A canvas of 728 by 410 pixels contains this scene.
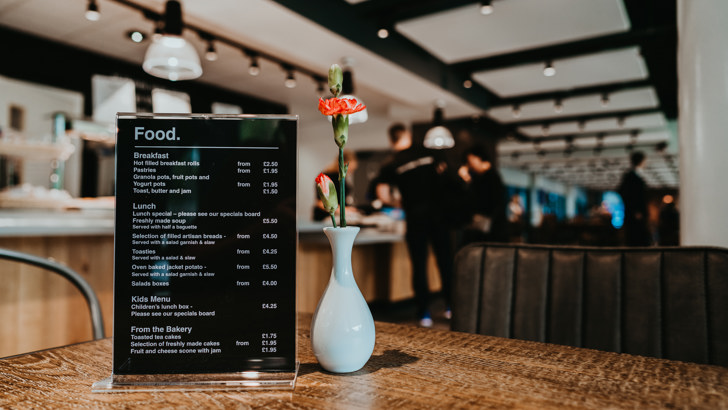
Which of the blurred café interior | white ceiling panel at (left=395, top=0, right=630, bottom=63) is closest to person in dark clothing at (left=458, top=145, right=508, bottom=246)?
the blurred café interior

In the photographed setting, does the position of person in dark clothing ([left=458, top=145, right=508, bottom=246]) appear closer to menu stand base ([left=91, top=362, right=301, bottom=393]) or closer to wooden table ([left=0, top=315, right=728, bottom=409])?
wooden table ([left=0, top=315, right=728, bottom=409])

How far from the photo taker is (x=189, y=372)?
2.25ft

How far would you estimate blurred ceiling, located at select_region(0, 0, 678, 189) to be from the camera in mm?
4086

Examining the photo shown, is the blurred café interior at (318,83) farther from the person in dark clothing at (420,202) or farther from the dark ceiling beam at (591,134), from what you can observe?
the dark ceiling beam at (591,134)

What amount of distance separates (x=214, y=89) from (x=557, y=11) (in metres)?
4.36

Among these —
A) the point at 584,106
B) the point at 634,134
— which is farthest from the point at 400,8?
the point at 634,134

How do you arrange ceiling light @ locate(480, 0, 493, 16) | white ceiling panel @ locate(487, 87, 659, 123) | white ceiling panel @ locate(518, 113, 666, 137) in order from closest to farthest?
ceiling light @ locate(480, 0, 493, 16) → white ceiling panel @ locate(487, 87, 659, 123) → white ceiling panel @ locate(518, 113, 666, 137)

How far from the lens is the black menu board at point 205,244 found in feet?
2.28

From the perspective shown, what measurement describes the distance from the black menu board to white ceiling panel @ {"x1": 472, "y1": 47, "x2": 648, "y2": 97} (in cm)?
544

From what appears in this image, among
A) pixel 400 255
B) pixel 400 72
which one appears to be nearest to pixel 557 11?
pixel 400 72

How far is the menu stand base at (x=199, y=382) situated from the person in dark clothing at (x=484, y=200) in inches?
156

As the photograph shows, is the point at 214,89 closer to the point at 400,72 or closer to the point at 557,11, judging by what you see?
the point at 400,72

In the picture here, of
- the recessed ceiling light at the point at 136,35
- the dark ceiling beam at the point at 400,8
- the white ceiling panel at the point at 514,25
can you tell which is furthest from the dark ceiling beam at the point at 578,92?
the recessed ceiling light at the point at 136,35

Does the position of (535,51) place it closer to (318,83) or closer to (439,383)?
(318,83)
